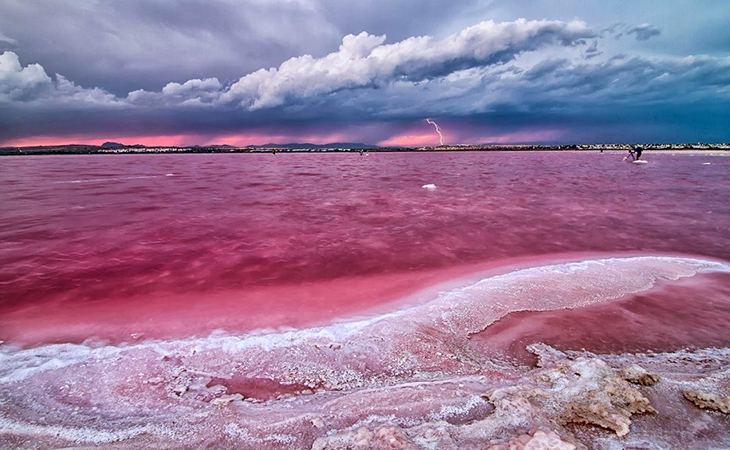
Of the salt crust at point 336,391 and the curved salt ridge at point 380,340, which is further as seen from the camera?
the curved salt ridge at point 380,340

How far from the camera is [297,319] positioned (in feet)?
15.4

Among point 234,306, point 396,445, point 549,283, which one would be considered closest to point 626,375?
point 396,445

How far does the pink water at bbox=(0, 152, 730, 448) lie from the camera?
3051 mm

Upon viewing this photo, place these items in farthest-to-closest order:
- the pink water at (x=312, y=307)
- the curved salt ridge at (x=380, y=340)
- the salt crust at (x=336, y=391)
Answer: the curved salt ridge at (x=380, y=340)
the pink water at (x=312, y=307)
the salt crust at (x=336, y=391)

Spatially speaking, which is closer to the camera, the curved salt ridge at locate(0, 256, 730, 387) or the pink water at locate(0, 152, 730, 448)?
the pink water at locate(0, 152, 730, 448)

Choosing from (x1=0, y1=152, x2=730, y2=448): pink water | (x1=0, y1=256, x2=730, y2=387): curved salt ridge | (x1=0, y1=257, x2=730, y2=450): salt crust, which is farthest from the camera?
(x1=0, y1=256, x2=730, y2=387): curved salt ridge

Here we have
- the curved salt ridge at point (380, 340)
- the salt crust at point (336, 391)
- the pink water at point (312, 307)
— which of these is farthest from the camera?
the curved salt ridge at point (380, 340)

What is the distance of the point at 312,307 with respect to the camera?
200 inches

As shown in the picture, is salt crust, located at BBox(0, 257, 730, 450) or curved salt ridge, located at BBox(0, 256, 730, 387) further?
curved salt ridge, located at BBox(0, 256, 730, 387)

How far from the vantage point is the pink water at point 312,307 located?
10.0ft

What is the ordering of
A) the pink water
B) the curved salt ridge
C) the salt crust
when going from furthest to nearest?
the curved salt ridge, the pink water, the salt crust

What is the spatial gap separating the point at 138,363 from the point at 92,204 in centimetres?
1377

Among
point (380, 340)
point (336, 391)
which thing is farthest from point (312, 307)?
point (336, 391)

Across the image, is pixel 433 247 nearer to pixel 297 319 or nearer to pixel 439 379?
pixel 297 319
